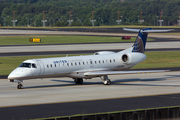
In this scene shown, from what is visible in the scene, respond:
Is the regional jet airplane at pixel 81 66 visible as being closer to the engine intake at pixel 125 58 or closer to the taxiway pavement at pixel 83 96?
the engine intake at pixel 125 58

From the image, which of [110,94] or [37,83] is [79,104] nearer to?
[110,94]

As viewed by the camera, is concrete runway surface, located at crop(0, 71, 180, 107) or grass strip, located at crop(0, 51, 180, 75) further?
grass strip, located at crop(0, 51, 180, 75)

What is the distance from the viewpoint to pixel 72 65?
34.4 metres

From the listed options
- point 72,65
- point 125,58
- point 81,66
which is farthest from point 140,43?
point 72,65

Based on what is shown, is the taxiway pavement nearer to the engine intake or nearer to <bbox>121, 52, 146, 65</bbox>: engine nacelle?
<bbox>121, 52, 146, 65</bbox>: engine nacelle

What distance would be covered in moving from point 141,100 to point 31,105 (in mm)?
8296

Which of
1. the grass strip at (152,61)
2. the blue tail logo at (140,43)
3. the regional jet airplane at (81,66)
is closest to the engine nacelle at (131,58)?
the regional jet airplane at (81,66)

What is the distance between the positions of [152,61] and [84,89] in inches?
1067

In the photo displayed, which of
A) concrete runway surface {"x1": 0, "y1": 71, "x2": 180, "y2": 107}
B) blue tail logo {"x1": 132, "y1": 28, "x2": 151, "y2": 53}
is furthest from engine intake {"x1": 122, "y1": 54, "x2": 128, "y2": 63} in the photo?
concrete runway surface {"x1": 0, "y1": 71, "x2": 180, "y2": 107}

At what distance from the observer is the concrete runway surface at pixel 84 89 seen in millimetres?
27625

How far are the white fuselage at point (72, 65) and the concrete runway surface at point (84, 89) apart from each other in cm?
138

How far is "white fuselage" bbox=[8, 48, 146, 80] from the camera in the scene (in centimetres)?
3201

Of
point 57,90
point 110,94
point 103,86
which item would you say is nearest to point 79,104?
point 110,94

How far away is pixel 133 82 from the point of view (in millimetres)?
37906
